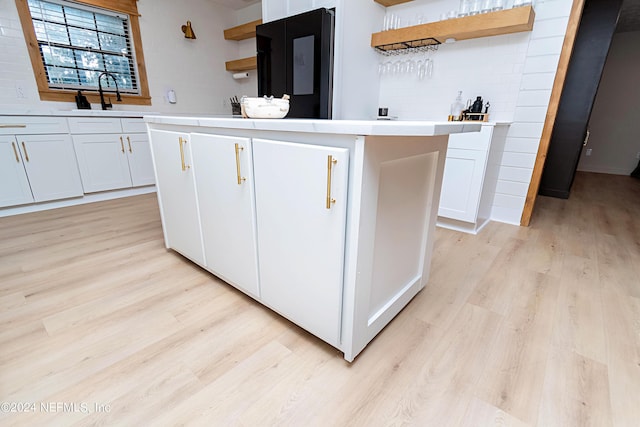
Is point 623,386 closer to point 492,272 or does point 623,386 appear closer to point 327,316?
point 492,272

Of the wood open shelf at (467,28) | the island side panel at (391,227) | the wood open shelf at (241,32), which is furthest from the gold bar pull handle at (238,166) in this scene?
the wood open shelf at (241,32)

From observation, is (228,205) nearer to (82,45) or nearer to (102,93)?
(102,93)

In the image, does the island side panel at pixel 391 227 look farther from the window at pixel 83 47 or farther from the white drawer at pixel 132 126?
the window at pixel 83 47

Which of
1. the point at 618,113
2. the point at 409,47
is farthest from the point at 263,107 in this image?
the point at 618,113

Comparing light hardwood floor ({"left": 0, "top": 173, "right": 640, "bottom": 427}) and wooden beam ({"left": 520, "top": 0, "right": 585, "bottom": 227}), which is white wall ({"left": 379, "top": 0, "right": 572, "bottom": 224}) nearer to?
wooden beam ({"left": 520, "top": 0, "right": 585, "bottom": 227})

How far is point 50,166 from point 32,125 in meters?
0.39

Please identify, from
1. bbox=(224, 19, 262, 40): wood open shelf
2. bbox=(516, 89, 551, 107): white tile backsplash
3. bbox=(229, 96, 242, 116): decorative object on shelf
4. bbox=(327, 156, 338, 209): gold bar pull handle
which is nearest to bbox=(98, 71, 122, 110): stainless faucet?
bbox=(229, 96, 242, 116): decorative object on shelf

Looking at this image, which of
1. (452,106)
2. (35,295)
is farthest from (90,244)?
(452,106)

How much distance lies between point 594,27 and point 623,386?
362 centimetres

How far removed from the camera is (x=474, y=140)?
2.26 m

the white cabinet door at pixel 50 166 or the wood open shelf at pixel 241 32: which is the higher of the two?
the wood open shelf at pixel 241 32

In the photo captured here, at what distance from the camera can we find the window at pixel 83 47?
9.75ft

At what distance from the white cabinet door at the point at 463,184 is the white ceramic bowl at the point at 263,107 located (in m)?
1.55

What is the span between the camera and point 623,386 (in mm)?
1038
